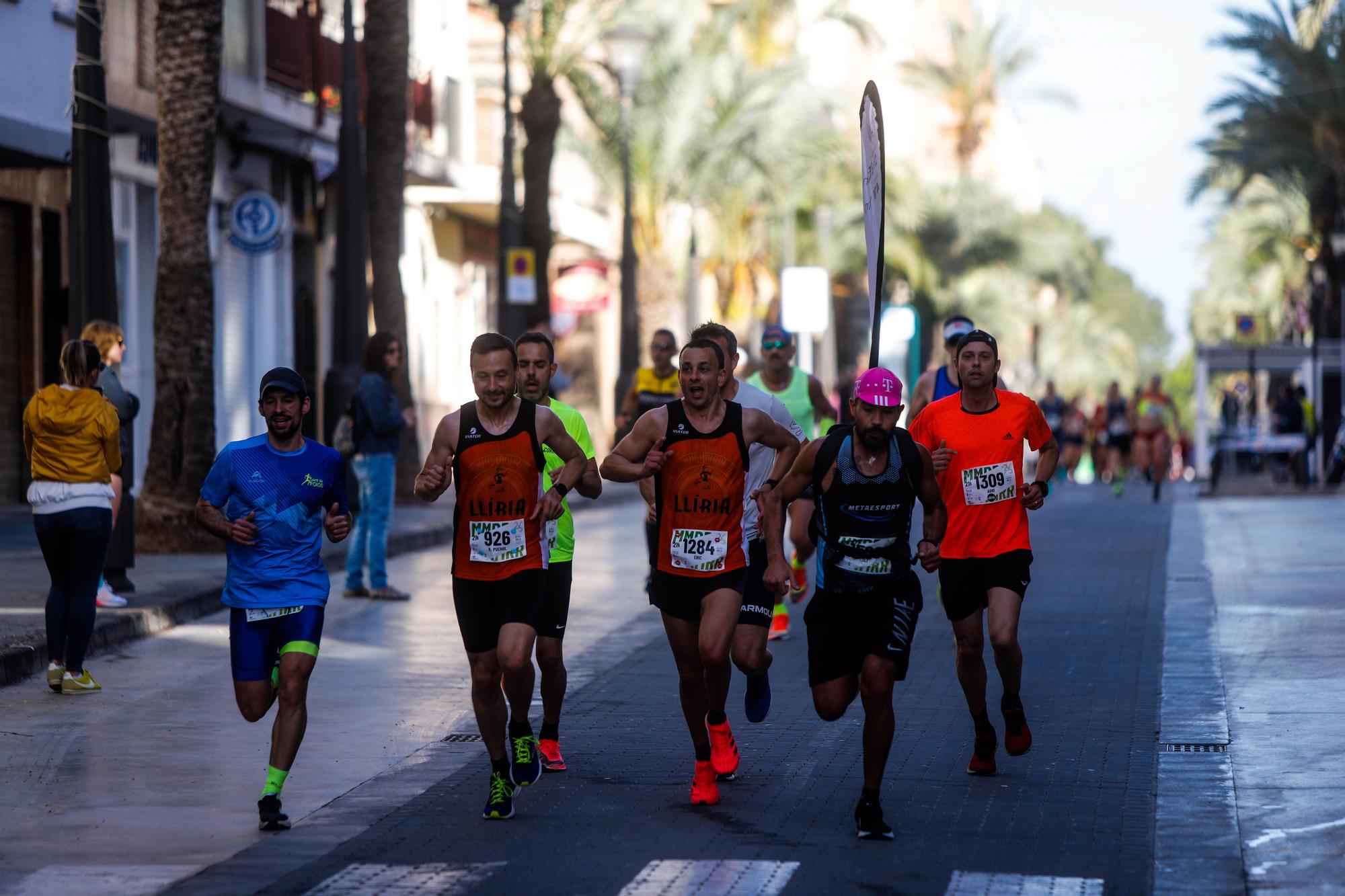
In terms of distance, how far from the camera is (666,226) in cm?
3925

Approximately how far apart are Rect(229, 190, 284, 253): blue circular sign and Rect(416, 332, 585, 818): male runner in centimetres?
1585

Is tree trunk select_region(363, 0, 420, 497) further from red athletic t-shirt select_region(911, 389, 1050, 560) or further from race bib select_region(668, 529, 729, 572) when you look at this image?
race bib select_region(668, 529, 729, 572)

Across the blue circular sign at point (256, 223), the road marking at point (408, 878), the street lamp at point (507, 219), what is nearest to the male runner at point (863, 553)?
the road marking at point (408, 878)

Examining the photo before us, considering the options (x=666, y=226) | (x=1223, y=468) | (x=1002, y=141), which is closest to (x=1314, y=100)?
(x=1223, y=468)

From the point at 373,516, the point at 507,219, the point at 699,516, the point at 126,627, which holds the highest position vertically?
the point at 507,219

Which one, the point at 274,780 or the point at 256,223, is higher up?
the point at 256,223

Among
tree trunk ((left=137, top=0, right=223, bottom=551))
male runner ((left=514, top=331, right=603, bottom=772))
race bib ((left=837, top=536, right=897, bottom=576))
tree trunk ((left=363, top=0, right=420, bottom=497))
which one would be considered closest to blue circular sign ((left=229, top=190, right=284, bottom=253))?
tree trunk ((left=363, top=0, right=420, bottom=497))

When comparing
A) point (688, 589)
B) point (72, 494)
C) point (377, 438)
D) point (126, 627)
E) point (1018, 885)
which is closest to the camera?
point (1018, 885)

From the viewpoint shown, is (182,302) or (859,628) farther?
(182,302)

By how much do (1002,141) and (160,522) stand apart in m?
129

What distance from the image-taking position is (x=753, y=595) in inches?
310

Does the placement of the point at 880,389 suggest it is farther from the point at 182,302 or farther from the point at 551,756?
the point at 182,302

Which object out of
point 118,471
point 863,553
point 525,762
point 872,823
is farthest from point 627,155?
point 872,823

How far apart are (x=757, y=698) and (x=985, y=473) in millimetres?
1235
